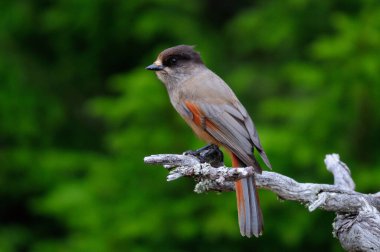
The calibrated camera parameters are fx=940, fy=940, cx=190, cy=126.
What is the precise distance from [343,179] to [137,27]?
599 centimetres

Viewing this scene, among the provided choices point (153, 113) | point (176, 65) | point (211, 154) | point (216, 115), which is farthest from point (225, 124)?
point (153, 113)

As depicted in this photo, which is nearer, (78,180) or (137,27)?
(78,180)

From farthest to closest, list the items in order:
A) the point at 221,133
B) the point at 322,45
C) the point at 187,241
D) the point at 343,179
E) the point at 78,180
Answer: the point at 78,180, the point at 187,241, the point at 322,45, the point at 221,133, the point at 343,179

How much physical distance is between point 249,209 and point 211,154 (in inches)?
40.9

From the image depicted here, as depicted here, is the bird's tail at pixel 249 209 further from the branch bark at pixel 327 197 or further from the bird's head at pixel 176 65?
the bird's head at pixel 176 65

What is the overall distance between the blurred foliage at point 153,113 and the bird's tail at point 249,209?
3369 millimetres

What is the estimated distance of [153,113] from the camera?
10484 millimetres

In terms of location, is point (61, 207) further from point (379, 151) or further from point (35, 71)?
point (379, 151)

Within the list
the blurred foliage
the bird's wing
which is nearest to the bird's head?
the bird's wing

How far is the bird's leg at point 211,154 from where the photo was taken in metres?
7.37

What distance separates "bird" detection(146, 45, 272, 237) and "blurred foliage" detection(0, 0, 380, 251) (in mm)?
1872

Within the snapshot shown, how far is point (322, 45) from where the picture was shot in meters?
10.0

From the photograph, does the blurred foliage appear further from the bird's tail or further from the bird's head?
the bird's tail

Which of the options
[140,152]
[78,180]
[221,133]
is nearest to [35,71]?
[78,180]
